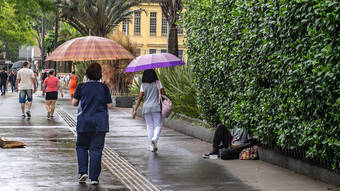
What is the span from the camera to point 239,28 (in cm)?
1040

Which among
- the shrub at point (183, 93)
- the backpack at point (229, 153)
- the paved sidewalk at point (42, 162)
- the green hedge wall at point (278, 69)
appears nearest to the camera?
the green hedge wall at point (278, 69)

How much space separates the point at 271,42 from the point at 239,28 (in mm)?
1579

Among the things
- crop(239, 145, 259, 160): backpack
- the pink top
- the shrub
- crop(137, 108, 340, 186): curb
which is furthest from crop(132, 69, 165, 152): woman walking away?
the pink top

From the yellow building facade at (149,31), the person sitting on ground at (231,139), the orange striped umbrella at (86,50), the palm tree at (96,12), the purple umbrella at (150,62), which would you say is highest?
the yellow building facade at (149,31)

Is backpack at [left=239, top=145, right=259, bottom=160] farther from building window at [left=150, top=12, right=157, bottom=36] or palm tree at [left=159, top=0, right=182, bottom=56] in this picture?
building window at [left=150, top=12, right=157, bottom=36]

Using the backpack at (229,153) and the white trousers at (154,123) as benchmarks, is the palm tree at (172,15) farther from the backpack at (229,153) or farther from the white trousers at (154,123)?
the backpack at (229,153)

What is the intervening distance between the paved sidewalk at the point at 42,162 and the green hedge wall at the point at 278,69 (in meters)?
2.52

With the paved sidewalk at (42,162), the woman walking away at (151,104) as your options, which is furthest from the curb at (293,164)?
the paved sidewalk at (42,162)

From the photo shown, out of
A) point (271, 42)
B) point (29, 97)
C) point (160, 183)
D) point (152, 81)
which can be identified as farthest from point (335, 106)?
point (29, 97)

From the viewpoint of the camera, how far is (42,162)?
1002cm

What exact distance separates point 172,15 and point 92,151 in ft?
45.9

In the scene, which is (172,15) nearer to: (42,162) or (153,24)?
(42,162)

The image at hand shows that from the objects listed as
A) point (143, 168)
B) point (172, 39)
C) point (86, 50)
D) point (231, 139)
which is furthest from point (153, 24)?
point (143, 168)

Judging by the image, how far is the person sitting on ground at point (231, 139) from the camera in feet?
34.7
